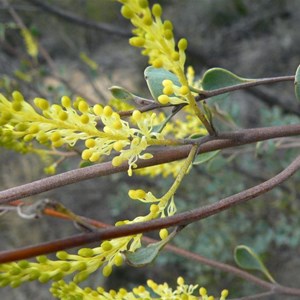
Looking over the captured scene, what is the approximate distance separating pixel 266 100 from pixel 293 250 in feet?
3.12

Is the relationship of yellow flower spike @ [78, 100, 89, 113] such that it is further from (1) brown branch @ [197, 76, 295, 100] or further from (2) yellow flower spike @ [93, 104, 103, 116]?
(1) brown branch @ [197, 76, 295, 100]

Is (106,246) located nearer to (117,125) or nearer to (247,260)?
(117,125)

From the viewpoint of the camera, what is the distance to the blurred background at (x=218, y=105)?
2.51m

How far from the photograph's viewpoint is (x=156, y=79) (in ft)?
2.36

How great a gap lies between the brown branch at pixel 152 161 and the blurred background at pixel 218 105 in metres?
0.60

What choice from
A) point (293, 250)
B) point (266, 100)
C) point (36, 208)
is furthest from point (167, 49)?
point (293, 250)

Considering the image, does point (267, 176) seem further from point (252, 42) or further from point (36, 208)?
point (36, 208)

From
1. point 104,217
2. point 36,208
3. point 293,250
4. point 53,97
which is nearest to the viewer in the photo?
point 36,208

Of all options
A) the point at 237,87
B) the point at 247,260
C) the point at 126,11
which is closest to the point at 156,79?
the point at 237,87

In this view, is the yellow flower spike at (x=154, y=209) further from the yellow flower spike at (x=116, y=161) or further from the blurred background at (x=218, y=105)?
the blurred background at (x=218, y=105)

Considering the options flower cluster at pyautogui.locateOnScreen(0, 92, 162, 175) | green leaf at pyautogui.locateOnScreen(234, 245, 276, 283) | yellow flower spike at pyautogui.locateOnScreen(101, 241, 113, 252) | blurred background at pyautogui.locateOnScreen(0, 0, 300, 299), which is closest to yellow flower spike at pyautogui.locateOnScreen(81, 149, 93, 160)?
flower cluster at pyautogui.locateOnScreen(0, 92, 162, 175)

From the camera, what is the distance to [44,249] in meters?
0.54

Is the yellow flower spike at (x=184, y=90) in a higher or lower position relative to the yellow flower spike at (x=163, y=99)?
higher

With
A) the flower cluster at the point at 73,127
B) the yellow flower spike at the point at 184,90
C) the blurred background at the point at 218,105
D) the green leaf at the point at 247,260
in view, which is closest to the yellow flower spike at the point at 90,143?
the flower cluster at the point at 73,127
